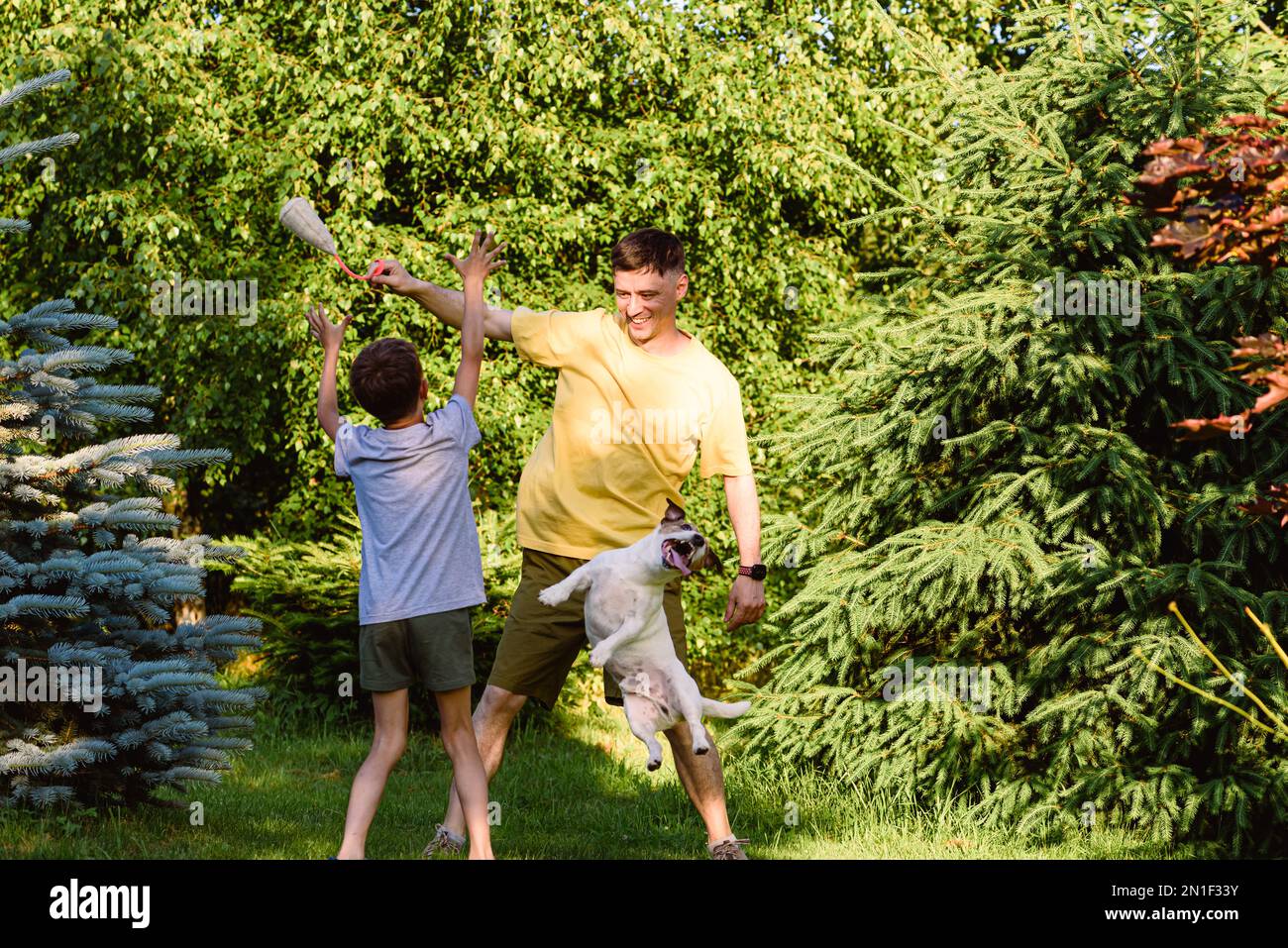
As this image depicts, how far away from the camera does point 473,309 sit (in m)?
4.07

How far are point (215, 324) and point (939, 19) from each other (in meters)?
6.51

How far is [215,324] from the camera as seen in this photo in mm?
9477

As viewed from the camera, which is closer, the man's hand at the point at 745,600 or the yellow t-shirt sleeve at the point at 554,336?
the man's hand at the point at 745,600

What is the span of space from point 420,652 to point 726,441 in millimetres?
1234

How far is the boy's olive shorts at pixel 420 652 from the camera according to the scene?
4.04m

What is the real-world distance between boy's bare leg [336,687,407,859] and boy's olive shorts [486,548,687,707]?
483 mm

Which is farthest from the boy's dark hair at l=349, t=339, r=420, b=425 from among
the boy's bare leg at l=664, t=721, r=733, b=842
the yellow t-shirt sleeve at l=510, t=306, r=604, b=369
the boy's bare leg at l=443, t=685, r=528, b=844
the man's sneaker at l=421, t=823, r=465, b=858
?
the man's sneaker at l=421, t=823, r=465, b=858

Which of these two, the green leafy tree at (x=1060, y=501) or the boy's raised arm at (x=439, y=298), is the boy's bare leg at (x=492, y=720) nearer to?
the boy's raised arm at (x=439, y=298)

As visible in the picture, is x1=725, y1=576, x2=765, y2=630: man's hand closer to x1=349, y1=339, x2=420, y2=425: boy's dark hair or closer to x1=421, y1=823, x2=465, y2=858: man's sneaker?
x1=349, y1=339, x2=420, y2=425: boy's dark hair

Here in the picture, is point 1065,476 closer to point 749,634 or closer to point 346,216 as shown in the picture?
point 749,634

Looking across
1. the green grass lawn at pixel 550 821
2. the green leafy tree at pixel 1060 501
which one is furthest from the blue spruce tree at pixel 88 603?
the green leafy tree at pixel 1060 501

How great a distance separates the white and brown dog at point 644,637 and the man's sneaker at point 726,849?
99cm

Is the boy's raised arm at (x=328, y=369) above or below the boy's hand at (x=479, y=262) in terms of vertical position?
below
